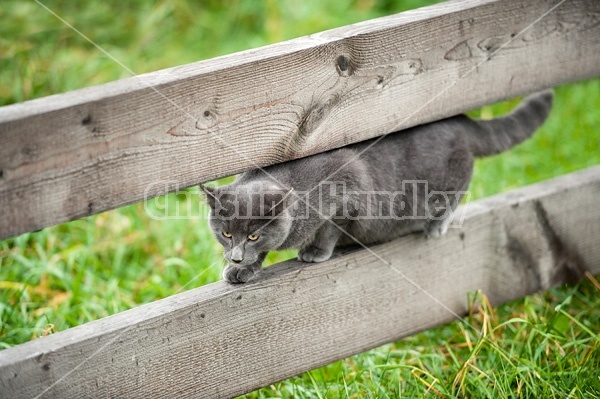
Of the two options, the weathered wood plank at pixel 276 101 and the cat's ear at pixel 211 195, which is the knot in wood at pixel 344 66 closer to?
the weathered wood plank at pixel 276 101

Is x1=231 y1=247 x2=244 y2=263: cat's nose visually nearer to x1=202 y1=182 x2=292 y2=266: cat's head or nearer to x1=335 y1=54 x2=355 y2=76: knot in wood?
x1=202 y1=182 x2=292 y2=266: cat's head

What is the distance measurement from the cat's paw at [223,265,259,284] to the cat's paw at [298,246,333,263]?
0.53ft

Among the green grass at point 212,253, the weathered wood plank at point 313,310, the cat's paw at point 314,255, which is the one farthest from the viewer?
the green grass at point 212,253

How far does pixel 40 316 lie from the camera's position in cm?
249

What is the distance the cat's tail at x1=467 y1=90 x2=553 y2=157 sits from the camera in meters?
2.44

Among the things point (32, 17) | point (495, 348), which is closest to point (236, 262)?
point (495, 348)

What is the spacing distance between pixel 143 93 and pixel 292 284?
Answer: 73cm

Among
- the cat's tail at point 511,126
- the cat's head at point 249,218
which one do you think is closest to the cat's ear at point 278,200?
the cat's head at point 249,218

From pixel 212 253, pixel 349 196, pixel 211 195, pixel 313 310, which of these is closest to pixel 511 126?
pixel 349 196

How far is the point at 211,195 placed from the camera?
2006mm

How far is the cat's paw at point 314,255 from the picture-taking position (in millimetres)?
2043

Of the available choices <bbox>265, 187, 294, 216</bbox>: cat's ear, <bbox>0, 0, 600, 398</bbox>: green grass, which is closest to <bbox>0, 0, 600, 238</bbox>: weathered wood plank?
<bbox>265, 187, 294, 216</bbox>: cat's ear

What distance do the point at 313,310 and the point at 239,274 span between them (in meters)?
0.26

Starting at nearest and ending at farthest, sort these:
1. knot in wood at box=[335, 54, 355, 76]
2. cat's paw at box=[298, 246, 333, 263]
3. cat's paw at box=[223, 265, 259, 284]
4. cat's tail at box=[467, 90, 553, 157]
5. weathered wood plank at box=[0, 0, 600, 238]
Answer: weathered wood plank at box=[0, 0, 600, 238] < knot in wood at box=[335, 54, 355, 76] < cat's paw at box=[223, 265, 259, 284] < cat's paw at box=[298, 246, 333, 263] < cat's tail at box=[467, 90, 553, 157]
